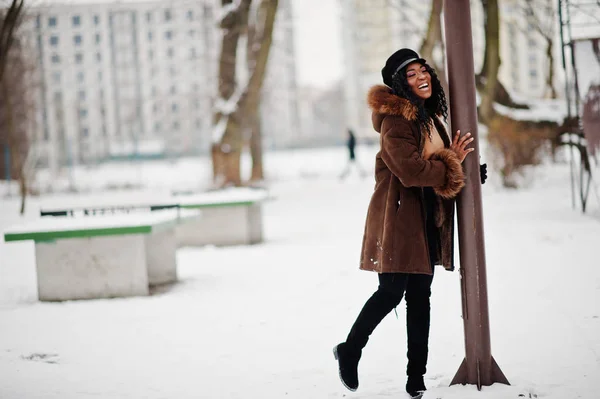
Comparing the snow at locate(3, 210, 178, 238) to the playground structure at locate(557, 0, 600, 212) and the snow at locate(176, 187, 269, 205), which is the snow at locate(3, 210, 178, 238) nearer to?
the snow at locate(176, 187, 269, 205)

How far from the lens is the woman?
4254 mm

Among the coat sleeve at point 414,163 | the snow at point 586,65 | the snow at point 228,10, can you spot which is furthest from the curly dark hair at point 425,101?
the snow at point 228,10

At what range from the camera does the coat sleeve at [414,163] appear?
418 cm

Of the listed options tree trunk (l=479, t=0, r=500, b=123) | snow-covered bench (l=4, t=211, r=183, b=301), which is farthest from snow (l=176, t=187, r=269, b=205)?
tree trunk (l=479, t=0, r=500, b=123)

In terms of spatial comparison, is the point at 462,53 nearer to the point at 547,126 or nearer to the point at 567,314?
the point at 567,314

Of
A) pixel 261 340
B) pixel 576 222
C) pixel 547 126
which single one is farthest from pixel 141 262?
pixel 547 126

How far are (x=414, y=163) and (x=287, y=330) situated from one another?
2.82 m

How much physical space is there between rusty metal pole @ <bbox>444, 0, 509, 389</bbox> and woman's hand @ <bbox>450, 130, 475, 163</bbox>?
0.06 m

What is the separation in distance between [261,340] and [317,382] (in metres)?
1.31

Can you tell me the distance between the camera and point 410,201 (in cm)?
430

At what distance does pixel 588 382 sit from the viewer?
4621 millimetres

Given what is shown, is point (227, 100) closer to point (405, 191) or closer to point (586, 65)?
point (586, 65)

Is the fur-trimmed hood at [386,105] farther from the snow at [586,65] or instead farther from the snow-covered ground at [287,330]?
the snow at [586,65]

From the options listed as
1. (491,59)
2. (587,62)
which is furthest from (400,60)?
(491,59)
